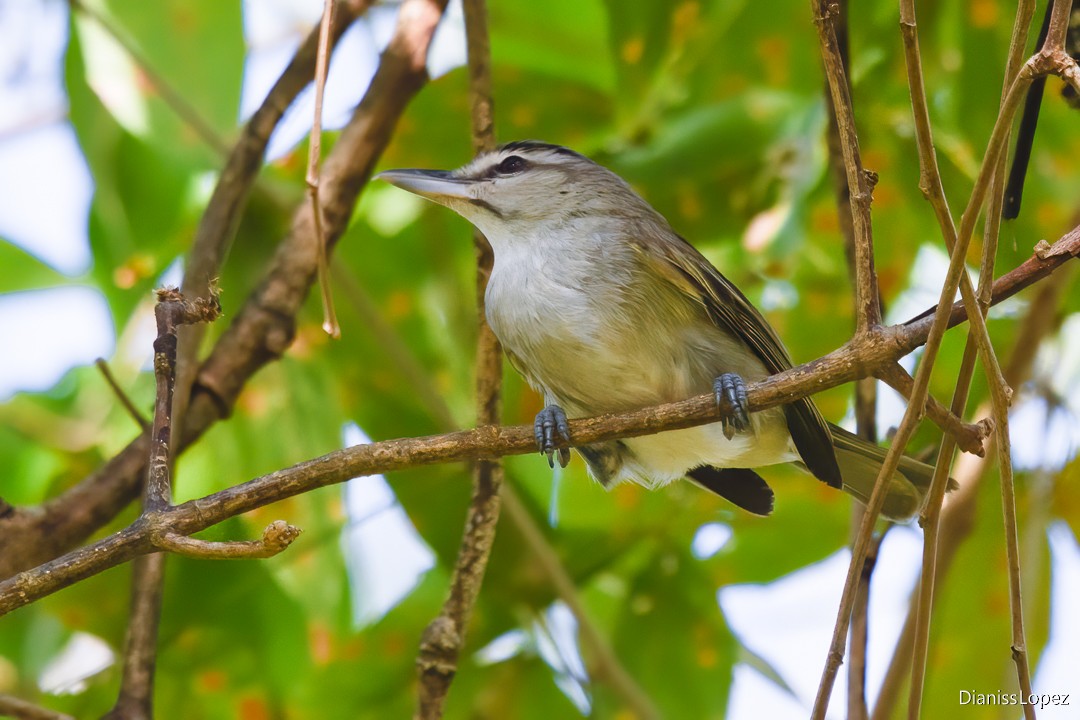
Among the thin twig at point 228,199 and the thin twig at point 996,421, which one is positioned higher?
the thin twig at point 228,199

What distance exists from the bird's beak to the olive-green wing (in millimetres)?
728

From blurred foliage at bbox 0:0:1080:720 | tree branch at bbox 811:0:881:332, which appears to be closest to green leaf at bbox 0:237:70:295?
blurred foliage at bbox 0:0:1080:720

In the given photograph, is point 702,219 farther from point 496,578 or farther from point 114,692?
point 114,692

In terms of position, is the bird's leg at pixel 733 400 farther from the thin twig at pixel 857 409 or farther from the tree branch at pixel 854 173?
the thin twig at pixel 857 409

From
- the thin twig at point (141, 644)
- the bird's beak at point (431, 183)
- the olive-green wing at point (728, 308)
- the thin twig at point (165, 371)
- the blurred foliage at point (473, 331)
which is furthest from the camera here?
the blurred foliage at point (473, 331)

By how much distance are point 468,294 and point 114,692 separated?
192 centimetres

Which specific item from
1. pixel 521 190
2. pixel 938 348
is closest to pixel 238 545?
pixel 938 348

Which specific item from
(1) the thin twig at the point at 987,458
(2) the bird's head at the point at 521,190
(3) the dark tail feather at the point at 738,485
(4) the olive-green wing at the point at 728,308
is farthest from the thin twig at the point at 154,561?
(1) the thin twig at the point at 987,458

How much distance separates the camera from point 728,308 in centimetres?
339

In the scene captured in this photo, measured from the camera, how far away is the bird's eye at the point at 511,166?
3.96 metres

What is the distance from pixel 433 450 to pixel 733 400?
71 cm

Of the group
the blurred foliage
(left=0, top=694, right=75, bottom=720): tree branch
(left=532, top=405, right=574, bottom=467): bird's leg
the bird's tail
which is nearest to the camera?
(left=0, top=694, right=75, bottom=720): tree branch

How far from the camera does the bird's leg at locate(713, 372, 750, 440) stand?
8.00ft

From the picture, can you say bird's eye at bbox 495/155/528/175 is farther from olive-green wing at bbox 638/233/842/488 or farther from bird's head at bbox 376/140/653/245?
olive-green wing at bbox 638/233/842/488
